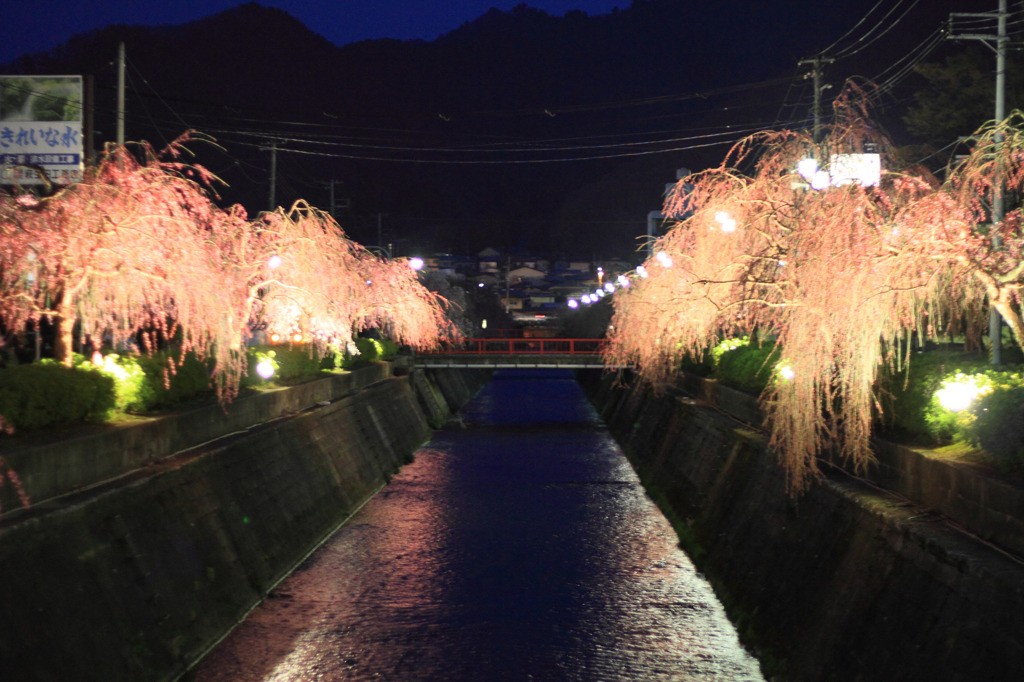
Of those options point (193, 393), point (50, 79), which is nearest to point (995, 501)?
point (193, 393)

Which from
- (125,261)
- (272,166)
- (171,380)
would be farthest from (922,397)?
(272,166)

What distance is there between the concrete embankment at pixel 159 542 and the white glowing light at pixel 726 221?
10.8 meters

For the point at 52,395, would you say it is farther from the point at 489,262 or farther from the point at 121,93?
the point at 489,262

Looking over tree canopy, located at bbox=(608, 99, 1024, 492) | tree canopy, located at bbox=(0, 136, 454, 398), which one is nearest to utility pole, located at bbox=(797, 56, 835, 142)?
tree canopy, located at bbox=(608, 99, 1024, 492)

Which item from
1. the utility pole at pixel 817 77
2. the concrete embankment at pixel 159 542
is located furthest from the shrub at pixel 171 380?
the utility pole at pixel 817 77

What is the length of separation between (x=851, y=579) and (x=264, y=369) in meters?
16.6

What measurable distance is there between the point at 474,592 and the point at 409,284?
23.7m

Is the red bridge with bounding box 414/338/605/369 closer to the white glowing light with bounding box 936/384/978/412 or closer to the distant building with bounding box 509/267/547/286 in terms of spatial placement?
the white glowing light with bounding box 936/384/978/412

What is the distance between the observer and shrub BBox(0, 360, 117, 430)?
11656 mm

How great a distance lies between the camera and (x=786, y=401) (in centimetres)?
1236

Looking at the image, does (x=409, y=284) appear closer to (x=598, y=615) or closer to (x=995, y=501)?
(x=598, y=615)

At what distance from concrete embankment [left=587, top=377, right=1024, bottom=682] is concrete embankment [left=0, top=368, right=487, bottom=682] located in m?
8.07

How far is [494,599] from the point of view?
51.4 feet

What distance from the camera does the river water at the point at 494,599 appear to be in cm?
1233
